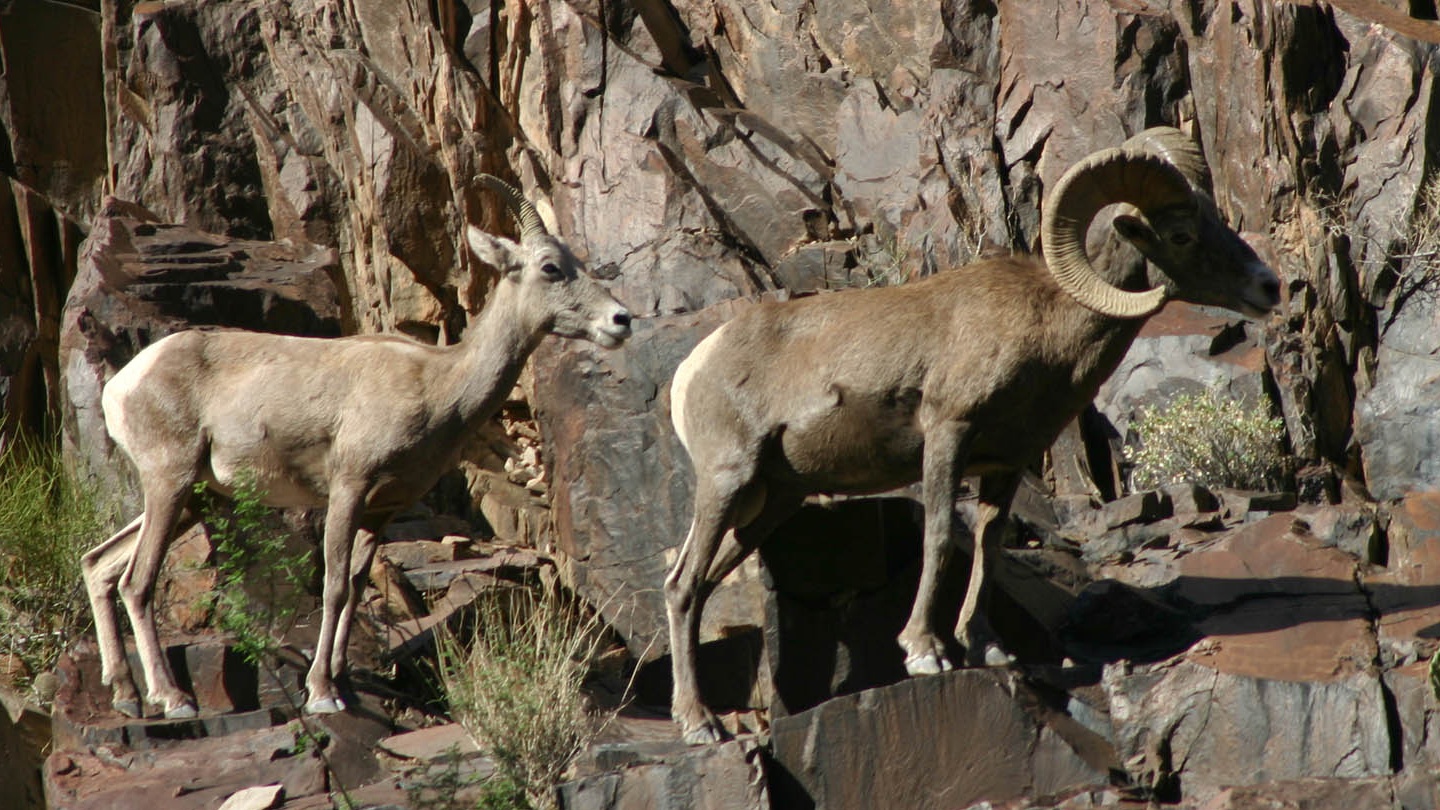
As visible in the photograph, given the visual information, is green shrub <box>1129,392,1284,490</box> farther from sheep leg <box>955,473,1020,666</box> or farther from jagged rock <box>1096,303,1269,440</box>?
sheep leg <box>955,473,1020,666</box>

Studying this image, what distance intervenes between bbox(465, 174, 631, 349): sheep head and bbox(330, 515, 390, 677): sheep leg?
158 cm

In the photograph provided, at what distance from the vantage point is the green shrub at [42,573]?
35.5 feet

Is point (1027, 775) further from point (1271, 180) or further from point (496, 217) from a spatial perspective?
point (496, 217)

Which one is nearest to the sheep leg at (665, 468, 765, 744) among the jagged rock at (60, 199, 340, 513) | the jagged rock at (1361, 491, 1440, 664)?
the jagged rock at (1361, 491, 1440, 664)

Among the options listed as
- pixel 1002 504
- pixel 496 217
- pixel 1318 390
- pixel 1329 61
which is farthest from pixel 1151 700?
pixel 496 217

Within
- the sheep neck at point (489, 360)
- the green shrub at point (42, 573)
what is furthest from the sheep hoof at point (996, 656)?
the green shrub at point (42, 573)

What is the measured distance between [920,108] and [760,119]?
4.82 feet

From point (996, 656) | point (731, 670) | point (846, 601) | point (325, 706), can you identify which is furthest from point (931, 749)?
point (325, 706)

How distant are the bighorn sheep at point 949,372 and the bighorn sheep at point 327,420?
146 cm

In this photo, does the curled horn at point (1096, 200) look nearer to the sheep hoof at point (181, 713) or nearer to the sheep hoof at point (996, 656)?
the sheep hoof at point (996, 656)

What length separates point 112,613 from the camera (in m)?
9.27

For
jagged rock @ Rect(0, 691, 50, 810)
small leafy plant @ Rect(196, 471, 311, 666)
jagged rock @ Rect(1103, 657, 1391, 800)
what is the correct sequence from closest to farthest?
1. jagged rock @ Rect(1103, 657, 1391, 800)
2. small leafy plant @ Rect(196, 471, 311, 666)
3. jagged rock @ Rect(0, 691, 50, 810)

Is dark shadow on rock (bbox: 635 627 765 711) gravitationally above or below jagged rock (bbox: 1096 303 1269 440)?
below

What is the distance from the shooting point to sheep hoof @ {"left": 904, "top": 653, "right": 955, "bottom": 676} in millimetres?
7448
